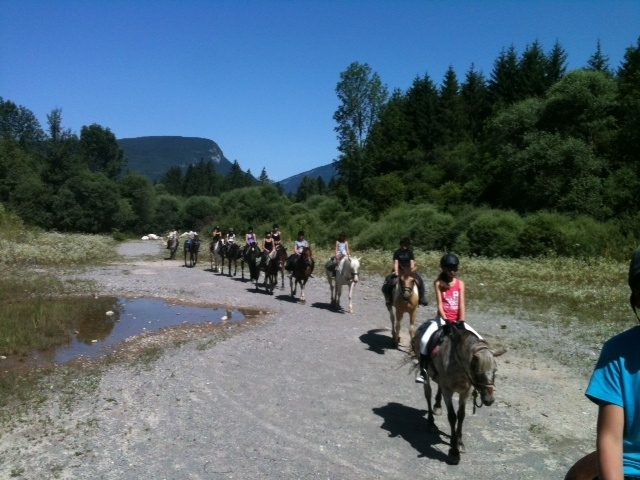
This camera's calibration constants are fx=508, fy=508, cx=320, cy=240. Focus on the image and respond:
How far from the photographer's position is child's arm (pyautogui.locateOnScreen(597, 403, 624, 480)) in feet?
7.19

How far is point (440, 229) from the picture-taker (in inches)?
1384

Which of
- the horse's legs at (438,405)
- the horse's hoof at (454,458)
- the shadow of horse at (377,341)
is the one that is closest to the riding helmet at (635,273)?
the horse's hoof at (454,458)

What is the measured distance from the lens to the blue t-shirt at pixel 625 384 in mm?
2199

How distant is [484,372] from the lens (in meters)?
5.38

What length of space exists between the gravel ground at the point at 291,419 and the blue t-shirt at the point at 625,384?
4.16 m

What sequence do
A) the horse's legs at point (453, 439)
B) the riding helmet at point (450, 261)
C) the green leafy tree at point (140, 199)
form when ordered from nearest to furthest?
the horse's legs at point (453, 439)
the riding helmet at point (450, 261)
the green leafy tree at point (140, 199)

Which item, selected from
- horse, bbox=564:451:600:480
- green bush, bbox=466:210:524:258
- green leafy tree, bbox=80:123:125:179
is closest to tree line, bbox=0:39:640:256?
green bush, bbox=466:210:524:258

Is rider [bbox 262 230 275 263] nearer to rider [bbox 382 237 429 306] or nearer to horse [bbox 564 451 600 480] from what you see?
rider [bbox 382 237 429 306]

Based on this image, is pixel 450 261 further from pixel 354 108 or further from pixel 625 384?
pixel 354 108

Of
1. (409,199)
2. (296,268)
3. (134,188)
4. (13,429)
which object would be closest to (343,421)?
(13,429)

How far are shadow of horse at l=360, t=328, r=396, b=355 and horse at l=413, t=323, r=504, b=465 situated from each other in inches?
191

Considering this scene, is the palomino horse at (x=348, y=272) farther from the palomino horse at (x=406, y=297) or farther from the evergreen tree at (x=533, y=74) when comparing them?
the evergreen tree at (x=533, y=74)

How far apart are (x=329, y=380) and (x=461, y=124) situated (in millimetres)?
50799

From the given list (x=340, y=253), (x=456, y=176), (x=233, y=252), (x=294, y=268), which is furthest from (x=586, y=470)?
(x=456, y=176)
